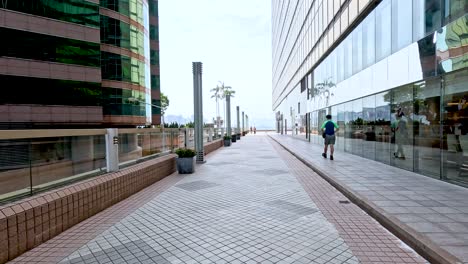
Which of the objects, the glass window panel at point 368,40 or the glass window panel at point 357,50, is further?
the glass window panel at point 357,50

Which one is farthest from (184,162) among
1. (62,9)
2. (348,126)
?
(62,9)

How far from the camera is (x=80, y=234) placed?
4.64 metres

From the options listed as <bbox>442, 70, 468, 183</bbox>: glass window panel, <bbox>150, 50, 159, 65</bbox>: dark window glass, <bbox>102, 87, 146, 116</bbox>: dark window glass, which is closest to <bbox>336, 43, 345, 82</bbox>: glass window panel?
<bbox>442, 70, 468, 183</bbox>: glass window panel

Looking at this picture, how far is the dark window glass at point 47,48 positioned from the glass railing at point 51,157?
2520 centimetres

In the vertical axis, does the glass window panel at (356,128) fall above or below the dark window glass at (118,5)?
below

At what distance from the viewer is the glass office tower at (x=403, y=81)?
7.66m

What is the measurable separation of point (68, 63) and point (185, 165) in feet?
83.1

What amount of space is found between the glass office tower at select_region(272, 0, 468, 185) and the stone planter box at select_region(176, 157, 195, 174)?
25.6 feet

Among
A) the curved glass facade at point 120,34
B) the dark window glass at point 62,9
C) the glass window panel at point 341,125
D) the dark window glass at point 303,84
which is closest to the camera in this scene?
the glass window panel at point 341,125

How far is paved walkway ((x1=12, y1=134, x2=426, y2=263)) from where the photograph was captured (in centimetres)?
378

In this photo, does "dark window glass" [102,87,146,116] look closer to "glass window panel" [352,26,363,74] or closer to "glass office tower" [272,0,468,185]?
"glass office tower" [272,0,468,185]

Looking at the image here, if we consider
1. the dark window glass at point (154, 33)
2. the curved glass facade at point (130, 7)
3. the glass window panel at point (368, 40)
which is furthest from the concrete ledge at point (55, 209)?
the dark window glass at point (154, 33)

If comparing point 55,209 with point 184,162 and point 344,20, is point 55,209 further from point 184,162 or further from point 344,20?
point 344,20

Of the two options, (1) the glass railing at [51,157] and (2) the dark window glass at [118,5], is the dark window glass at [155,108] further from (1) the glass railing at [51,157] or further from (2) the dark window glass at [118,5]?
(1) the glass railing at [51,157]
